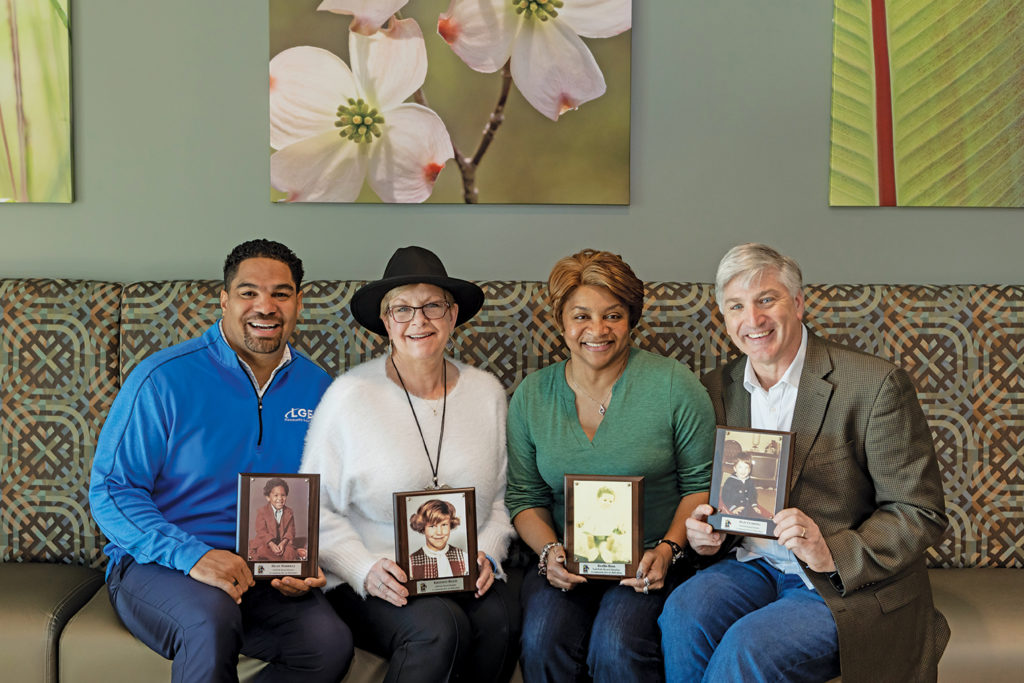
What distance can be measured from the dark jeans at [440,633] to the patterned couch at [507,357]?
0.75 metres

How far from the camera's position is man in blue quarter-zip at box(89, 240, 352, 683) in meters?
2.07

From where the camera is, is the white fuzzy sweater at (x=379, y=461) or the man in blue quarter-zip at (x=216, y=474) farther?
the white fuzzy sweater at (x=379, y=461)

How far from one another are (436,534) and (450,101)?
1.50 m

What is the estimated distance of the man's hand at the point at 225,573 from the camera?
208 cm

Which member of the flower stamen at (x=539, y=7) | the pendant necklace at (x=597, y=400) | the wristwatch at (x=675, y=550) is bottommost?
the wristwatch at (x=675, y=550)

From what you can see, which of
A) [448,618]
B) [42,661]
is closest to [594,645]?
[448,618]

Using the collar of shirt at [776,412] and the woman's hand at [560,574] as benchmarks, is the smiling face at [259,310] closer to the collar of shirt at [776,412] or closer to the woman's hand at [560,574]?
the woman's hand at [560,574]

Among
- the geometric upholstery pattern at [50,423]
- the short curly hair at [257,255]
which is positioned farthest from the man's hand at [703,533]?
the geometric upholstery pattern at [50,423]

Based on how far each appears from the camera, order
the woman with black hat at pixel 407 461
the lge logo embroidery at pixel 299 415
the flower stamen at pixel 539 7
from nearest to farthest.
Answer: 1. the woman with black hat at pixel 407 461
2. the lge logo embroidery at pixel 299 415
3. the flower stamen at pixel 539 7

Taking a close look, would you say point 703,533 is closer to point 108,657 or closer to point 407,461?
point 407,461

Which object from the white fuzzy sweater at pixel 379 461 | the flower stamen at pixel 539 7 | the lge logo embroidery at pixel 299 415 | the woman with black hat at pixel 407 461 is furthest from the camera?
the flower stamen at pixel 539 7

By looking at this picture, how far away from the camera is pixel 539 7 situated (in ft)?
9.53

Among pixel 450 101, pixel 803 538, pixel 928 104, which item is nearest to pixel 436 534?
pixel 803 538

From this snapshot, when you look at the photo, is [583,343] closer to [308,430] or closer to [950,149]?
[308,430]
